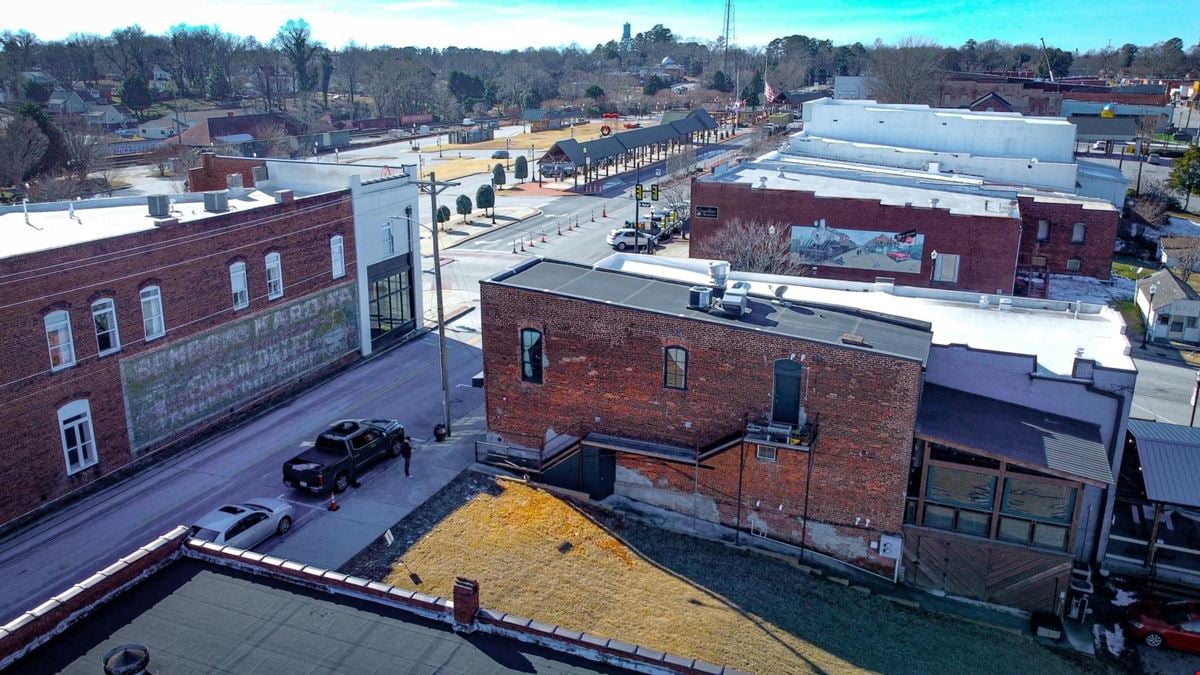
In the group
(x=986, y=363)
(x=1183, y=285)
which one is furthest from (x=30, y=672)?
(x=1183, y=285)

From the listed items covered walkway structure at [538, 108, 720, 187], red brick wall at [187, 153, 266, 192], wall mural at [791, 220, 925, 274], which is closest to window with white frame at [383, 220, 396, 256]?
red brick wall at [187, 153, 266, 192]

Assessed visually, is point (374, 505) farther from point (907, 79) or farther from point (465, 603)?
point (907, 79)

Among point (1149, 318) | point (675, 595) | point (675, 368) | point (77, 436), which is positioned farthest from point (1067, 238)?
point (77, 436)

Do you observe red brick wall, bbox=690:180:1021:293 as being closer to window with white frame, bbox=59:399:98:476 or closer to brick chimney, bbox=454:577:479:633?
window with white frame, bbox=59:399:98:476

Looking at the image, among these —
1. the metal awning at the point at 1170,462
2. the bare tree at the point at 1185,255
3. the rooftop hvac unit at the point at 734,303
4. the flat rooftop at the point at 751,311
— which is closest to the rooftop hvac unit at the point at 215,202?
the flat rooftop at the point at 751,311

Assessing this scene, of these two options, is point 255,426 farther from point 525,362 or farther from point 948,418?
point 948,418

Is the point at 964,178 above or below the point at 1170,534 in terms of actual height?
above
